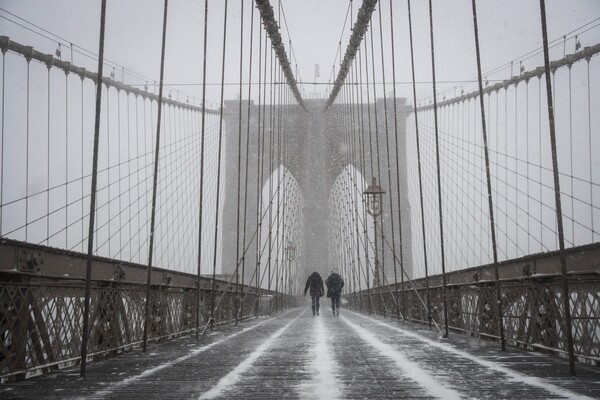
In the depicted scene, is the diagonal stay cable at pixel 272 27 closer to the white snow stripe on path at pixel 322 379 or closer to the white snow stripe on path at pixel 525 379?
the white snow stripe on path at pixel 322 379

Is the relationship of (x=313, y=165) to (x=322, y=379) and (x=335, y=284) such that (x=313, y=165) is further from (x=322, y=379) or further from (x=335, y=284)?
(x=322, y=379)

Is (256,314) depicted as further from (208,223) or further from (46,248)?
(208,223)

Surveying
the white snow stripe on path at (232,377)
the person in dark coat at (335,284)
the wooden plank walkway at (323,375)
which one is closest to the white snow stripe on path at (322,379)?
the wooden plank walkway at (323,375)

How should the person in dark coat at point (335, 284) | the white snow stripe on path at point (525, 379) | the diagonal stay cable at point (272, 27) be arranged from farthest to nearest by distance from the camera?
the diagonal stay cable at point (272, 27)
the person in dark coat at point (335, 284)
the white snow stripe on path at point (525, 379)

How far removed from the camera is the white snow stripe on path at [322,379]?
3.02 metres

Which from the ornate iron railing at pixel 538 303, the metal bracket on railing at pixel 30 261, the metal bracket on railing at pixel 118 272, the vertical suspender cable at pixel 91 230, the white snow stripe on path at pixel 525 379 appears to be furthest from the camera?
the metal bracket on railing at pixel 118 272

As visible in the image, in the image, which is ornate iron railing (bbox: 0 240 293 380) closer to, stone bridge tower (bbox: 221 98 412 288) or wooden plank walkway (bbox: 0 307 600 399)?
wooden plank walkway (bbox: 0 307 600 399)

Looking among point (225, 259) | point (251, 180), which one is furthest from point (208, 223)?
point (251, 180)

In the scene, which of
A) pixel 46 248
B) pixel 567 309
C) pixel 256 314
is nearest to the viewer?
pixel 567 309

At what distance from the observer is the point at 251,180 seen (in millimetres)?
43188

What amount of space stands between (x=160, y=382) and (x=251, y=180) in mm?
39863

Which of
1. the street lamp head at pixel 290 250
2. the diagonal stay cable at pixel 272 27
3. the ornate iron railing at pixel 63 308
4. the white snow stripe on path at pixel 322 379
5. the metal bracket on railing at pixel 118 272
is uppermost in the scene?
the diagonal stay cable at pixel 272 27

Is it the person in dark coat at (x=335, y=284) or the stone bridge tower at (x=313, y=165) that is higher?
the stone bridge tower at (x=313, y=165)

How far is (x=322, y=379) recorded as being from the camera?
3559 mm
